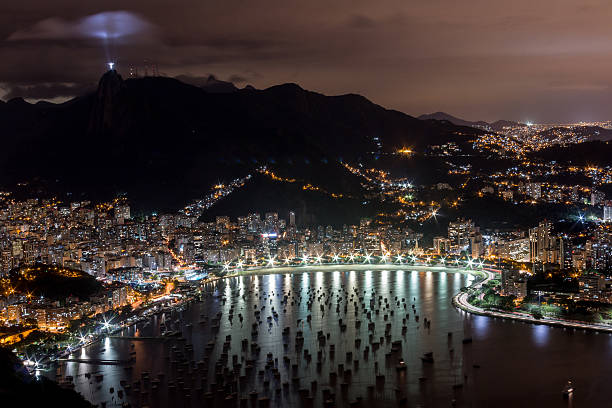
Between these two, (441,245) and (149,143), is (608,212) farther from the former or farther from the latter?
(149,143)

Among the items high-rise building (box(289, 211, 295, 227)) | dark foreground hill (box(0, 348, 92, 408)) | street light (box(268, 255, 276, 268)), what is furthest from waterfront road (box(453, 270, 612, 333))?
high-rise building (box(289, 211, 295, 227))

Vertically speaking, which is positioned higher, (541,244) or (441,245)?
(541,244)

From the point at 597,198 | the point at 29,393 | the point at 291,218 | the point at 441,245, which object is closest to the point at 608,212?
the point at 597,198

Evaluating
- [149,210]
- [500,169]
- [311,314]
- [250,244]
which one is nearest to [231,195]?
[149,210]

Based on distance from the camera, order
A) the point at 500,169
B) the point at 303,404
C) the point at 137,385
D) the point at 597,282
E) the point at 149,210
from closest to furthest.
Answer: the point at 303,404 → the point at 137,385 → the point at 597,282 → the point at 149,210 → the point at 500,169

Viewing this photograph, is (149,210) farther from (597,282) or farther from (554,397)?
(554,397)
